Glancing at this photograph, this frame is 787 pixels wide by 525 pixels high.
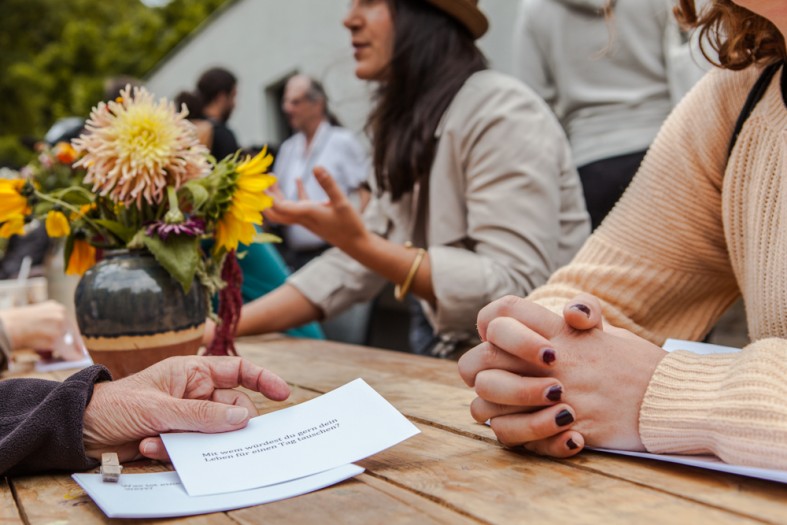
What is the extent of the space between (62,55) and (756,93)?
79.1 ft

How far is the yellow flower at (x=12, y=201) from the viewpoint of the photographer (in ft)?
4.38

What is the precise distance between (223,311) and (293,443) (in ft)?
2.34

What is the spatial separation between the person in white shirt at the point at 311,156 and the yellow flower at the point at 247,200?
304 centimetres

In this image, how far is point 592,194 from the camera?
240 cm

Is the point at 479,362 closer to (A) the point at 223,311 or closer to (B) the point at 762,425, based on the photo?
(B) the point at 762,425

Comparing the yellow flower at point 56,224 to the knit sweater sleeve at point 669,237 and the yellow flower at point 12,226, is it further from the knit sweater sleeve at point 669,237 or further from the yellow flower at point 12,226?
the knit sweater sleeve at point 669,237

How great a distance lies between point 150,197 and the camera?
4.32 feet

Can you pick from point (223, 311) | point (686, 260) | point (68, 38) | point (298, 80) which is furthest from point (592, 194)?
point (68, 38)

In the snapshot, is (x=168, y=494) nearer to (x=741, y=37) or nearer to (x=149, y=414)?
(x=149, y=414)

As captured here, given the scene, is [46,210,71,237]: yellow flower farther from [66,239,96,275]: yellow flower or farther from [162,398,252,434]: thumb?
[162,398,252,434]: thumb

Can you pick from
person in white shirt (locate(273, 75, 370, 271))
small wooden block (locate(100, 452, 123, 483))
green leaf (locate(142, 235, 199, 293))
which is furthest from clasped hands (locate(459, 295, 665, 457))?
person in white shirt (locate(273, 75, 370, 271))

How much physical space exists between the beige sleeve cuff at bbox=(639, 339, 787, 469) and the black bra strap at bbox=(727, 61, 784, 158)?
47 cm

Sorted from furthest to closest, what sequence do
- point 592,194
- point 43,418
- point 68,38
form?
point 68,38 < point 592,194 < point 43,418

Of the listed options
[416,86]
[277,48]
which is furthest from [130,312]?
[277,48]
